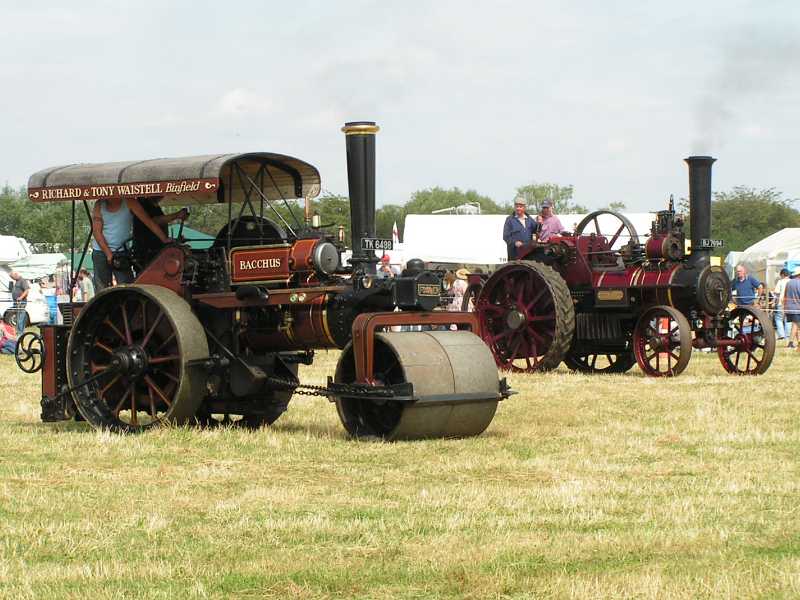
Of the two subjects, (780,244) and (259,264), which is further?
(780,244)

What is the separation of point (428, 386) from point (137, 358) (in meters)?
2.08

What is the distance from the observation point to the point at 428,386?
26.9 ft

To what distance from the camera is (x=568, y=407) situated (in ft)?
36.3

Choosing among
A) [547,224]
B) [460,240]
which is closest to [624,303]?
[547,224]

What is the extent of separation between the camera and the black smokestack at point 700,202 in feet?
48.4

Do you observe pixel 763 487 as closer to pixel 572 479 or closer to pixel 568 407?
pixel 572 479

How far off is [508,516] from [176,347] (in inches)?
150

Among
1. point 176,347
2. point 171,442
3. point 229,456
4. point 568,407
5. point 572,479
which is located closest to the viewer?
point 572,479

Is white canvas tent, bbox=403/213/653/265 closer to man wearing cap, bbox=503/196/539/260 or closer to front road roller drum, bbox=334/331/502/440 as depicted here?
man wearing cap, bbox=503/196/539/260

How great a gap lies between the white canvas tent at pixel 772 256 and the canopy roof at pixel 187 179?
65.8 ft

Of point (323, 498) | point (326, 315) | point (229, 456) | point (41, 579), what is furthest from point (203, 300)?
point (41, 579)

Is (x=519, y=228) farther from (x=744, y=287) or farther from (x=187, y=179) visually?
(x=187, y=179)

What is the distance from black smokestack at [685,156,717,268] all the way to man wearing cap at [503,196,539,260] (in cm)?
205

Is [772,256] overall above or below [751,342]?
above
